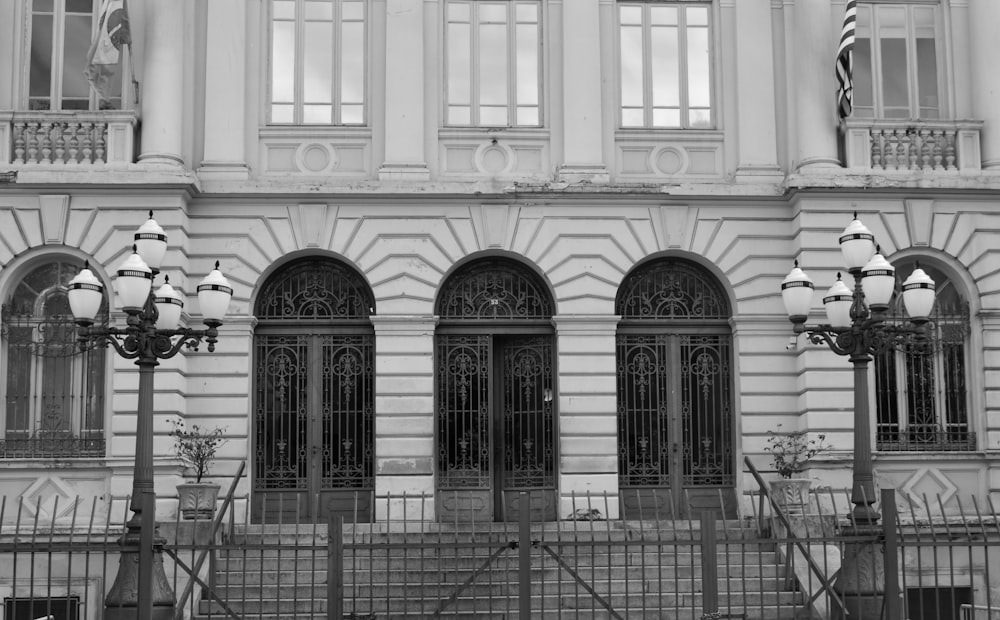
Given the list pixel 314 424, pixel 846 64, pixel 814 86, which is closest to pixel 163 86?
pixel 314 424

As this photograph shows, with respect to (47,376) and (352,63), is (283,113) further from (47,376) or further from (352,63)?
(47,376)

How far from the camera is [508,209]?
21281 mm

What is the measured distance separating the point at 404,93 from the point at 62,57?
524 centimetres

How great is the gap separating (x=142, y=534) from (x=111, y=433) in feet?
23.4

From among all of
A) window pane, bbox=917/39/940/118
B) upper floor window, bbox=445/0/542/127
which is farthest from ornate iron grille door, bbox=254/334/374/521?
window pane, bbox=917/39/940/118

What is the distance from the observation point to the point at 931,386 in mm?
21234

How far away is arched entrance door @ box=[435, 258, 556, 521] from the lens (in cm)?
2112

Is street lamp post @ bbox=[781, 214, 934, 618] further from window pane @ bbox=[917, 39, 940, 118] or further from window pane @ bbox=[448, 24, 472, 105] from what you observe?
window pane @ bbox=[448, 24, 472, 105]

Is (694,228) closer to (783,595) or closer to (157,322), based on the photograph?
(783,595)

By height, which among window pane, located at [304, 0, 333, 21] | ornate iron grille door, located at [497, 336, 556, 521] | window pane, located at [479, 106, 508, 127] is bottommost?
ornate iron grille door, located at [497, 336, 556, 521]

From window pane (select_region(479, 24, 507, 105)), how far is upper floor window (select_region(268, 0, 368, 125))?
182 cm

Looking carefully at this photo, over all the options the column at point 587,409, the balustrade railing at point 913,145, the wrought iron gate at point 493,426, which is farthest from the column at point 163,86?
the balustrade railing at point 913,145

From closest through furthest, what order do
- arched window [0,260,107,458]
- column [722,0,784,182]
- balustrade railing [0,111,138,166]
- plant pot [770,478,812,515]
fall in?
plant pot [770,478,812,515] < arched window [0,260,107,458] < balustrade railing [0,111,138,166] < column [722,0,784,182]

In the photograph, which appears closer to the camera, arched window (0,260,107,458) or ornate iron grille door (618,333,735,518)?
arched window (0,260,107,458)
